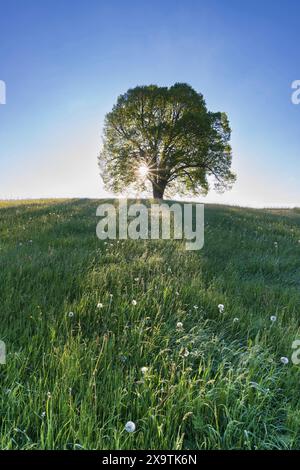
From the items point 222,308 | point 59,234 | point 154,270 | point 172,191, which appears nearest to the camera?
point 222,308

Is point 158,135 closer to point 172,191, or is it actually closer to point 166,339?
point 172,191

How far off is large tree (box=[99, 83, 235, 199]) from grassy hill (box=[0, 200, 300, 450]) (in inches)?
1036

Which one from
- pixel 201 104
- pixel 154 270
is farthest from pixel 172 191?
pixel 154 270

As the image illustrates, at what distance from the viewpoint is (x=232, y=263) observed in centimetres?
586

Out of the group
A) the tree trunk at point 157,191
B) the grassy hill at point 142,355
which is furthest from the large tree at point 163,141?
the grassy hill at point 142,355

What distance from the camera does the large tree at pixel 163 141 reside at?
28797 millimetres

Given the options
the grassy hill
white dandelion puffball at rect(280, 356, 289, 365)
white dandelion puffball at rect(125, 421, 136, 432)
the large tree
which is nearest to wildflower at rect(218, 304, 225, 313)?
the grassy hill

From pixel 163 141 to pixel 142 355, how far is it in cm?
2964

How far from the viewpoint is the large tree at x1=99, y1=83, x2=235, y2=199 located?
28.8 meters

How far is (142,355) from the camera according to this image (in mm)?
2609

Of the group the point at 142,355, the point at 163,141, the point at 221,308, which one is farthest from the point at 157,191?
the point at 142,355

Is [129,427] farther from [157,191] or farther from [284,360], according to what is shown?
[157,191]

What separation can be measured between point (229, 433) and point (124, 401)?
29.4 inches

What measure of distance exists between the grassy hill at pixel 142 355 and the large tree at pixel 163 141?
86.4ft
